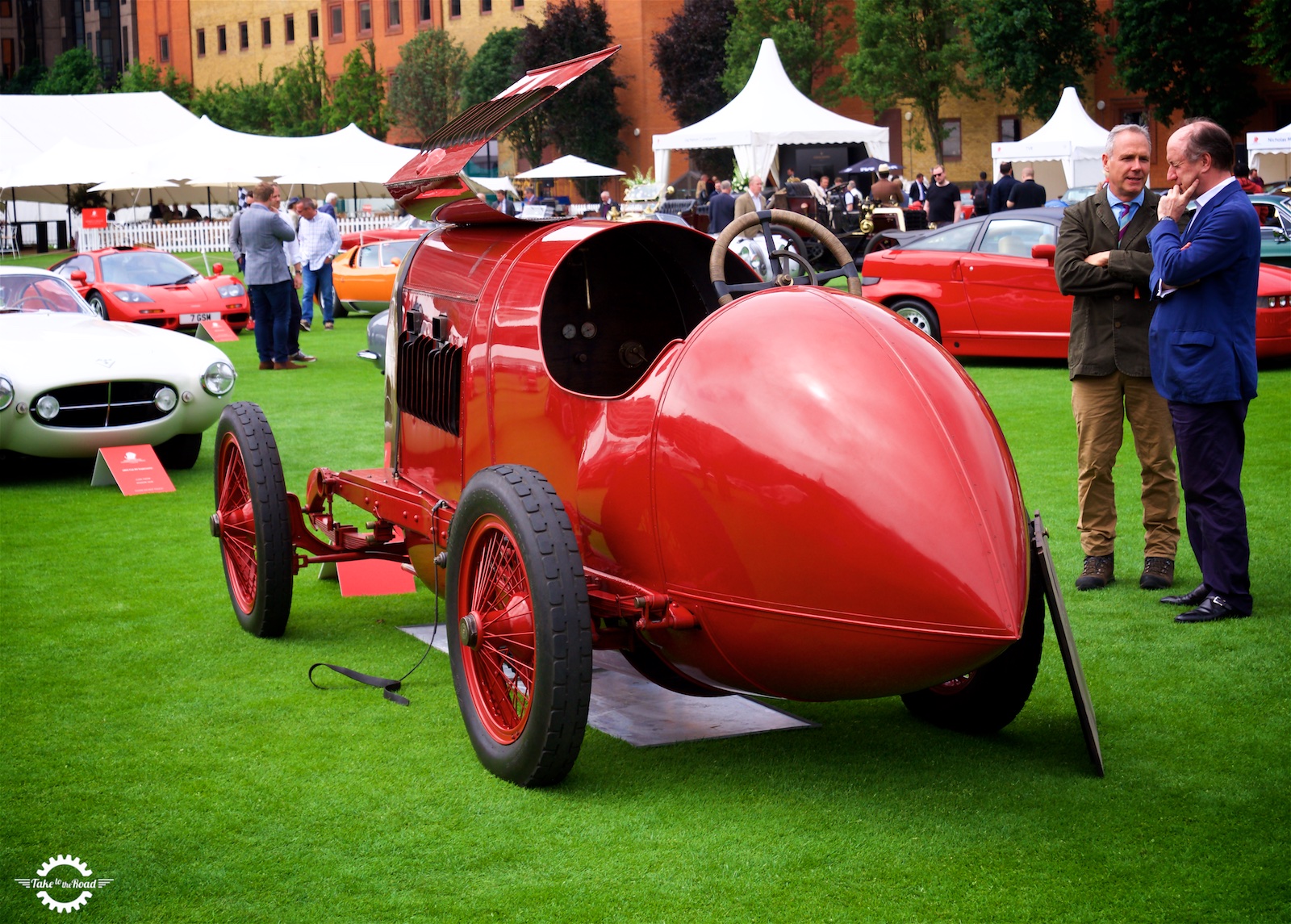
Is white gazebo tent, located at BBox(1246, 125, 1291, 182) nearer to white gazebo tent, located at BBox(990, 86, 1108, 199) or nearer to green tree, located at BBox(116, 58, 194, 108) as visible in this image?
white gazebo tent, located at BBox(990, 86, 1108, 199)

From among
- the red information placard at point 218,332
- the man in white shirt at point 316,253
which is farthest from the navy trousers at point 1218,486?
the red information placard at point 218,332

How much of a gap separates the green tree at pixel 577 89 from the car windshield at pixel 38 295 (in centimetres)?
5223

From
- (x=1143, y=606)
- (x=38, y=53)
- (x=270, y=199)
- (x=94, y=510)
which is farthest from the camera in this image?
(x=38, y=53)

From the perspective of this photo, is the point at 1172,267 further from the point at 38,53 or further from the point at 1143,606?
the point at 38,53

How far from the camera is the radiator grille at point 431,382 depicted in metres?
4.98

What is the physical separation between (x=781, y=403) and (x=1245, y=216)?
284cm

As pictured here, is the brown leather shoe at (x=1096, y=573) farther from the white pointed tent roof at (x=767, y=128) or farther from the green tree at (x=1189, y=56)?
the green tree at (x=1189, y=56)

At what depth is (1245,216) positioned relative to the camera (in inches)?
216

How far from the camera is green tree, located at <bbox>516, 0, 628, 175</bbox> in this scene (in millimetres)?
61250

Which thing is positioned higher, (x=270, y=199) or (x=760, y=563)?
(x=270, y=199)

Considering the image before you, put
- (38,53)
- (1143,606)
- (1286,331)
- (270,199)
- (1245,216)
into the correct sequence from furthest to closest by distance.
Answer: (38,53) → (270,199) → (1286,331) → (1143,606) → (1245,216)

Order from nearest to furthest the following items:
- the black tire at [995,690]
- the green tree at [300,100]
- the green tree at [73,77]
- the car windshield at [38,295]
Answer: the black tire at [995,690] < the car windshield at [38,295] < the green tree at [300,100] < the green tree at [73,77]

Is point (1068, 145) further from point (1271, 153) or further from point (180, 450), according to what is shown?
point (180, 450)

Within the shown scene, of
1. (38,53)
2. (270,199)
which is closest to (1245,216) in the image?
(270,199)
